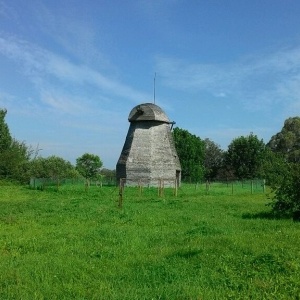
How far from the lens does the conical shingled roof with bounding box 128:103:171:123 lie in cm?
4138

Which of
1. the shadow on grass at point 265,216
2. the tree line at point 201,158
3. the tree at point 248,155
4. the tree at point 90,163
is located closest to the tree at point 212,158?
the tree line at point 201,158

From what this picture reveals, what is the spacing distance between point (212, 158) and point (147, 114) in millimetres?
48649

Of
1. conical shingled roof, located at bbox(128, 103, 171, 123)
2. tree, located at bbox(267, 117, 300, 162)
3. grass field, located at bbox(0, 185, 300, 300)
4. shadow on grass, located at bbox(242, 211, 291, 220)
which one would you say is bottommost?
grass field, located at bbox(0, 185, 300, 300)

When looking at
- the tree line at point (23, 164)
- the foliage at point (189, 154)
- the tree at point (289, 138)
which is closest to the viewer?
the tree line at point (23, 164)

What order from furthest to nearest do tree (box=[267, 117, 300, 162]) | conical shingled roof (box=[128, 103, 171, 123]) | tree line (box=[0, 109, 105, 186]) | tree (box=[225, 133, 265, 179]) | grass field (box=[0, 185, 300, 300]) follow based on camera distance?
tree (box=[267, 117, 300, 162]), tree (box=[225, 133, 265, 179]), tree line (box=[0, 109, 105, 186]), conical shingled roof (box=[128, 103, 171, 123]), grass field (box=[0, 185, 300, 300])

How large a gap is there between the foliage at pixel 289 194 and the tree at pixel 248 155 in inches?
2234

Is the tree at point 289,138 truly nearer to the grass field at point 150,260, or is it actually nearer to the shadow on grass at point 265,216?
the shadow on grass at point 265,216

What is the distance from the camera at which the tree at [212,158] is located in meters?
81.5

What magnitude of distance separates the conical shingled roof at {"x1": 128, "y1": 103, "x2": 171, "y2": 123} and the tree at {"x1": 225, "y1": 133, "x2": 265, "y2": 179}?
33752 millimetres

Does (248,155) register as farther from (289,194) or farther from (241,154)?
(289,194)

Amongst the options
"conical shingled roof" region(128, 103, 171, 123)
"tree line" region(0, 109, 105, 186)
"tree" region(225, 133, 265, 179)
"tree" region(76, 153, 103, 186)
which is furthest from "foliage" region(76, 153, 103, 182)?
"conical shingled roof" region(128, 103, 171, 123)

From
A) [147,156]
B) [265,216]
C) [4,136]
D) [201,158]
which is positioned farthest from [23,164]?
[265,216]

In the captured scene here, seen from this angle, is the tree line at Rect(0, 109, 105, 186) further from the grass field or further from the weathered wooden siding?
the grass field

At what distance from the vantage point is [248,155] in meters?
73.5
